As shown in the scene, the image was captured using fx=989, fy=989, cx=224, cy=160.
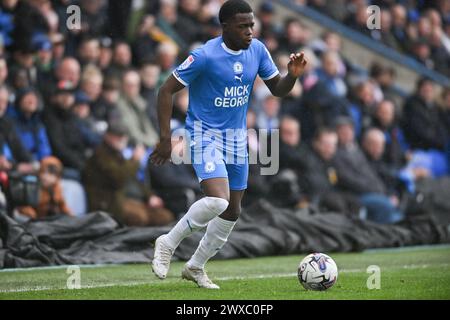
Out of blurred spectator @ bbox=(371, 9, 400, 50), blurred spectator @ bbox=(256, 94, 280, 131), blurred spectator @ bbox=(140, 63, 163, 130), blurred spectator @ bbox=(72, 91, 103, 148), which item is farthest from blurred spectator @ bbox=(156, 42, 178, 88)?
blurred spectator @ bbox=(371, 9, 400, 50)

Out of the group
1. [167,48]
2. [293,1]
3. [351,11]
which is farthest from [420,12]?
[167,48]

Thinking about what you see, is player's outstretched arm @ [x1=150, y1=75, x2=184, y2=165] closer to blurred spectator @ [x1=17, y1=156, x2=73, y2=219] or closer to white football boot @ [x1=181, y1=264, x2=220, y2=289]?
white football boot @ [x1=181, y1=264, x2=220, y2=289]

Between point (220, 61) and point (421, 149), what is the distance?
921 centimetres

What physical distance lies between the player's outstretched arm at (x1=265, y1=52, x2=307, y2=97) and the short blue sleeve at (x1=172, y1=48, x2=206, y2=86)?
77 cm

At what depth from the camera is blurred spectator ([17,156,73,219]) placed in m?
11.3

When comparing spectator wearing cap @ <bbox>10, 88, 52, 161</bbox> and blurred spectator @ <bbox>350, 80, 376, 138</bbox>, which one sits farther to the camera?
blurred spectator @ <bbox>350, 80, 376, 138</bbox>

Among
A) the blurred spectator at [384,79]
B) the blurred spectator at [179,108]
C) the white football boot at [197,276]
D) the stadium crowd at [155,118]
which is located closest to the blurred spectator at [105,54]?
the stadium crowd at [155,118]

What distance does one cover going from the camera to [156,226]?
478 inches

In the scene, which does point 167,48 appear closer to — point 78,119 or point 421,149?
point 78,119

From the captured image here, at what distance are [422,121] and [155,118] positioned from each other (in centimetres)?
569

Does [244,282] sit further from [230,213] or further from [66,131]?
[66,131]

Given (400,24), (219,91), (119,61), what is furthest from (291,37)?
(219,91)

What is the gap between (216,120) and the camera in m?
8.37

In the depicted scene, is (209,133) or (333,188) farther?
(333,188)
